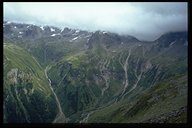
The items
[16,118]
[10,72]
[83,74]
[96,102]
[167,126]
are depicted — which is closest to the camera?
[167,126]

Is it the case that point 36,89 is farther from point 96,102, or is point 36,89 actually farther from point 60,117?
point 96,102

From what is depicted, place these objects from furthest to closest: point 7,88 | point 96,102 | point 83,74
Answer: point 83,74 → point 96,102 → point 7,88

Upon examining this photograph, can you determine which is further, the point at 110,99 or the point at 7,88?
the point at 110,99

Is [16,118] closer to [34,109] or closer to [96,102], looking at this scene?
[34,109]

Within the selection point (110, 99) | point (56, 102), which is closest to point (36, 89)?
point (56, 102)

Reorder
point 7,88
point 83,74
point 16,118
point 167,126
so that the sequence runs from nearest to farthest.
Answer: point 167,126
point 16,118
point 7,88
point 83,74

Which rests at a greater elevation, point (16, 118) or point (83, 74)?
point (83, 74)

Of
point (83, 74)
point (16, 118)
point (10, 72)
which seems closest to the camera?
point (16, 118)
